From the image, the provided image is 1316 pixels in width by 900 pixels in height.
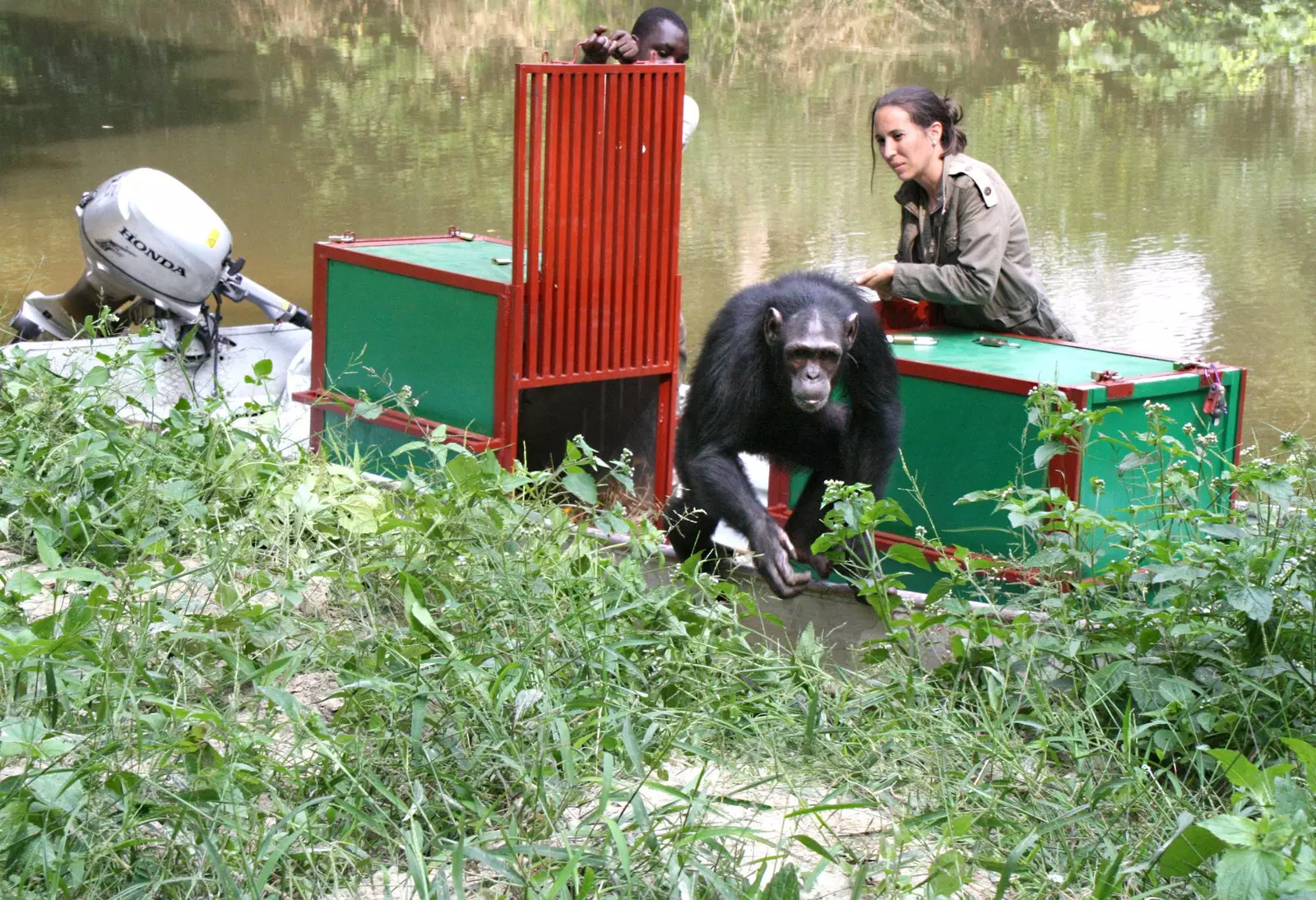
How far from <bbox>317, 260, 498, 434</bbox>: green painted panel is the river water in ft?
7.54

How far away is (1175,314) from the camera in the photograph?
27.8 feet

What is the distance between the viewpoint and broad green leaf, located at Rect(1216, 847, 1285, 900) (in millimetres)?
2025

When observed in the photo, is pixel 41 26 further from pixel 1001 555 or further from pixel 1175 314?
pixel 1001 555

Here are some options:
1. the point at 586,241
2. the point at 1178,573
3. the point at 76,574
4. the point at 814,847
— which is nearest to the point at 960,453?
the point at 1178,573

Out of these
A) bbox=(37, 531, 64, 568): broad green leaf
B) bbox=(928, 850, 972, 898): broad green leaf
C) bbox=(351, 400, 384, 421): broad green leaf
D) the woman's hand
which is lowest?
bbox=(928, 850, 972, 898): broad green leaf

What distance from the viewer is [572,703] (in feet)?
9.00

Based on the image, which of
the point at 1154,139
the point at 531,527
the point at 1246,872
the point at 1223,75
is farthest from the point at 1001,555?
the point at 1223,75

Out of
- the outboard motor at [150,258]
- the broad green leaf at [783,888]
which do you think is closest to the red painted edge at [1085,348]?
the broad green leaf at [783,888]

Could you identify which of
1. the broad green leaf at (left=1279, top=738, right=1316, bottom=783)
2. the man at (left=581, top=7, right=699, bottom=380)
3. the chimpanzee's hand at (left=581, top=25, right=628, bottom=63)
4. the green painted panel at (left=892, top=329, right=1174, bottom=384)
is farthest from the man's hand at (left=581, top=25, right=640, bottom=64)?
the broad green leaf at (left=1279, top=738, right=1316, bottom=783)

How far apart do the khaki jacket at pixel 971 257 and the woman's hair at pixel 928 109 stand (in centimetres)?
5

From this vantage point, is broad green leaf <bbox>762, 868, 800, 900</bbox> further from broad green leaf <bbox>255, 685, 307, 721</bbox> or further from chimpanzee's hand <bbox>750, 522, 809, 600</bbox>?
chimpanzee's hand <bbox>750, 522, 809, 600</bbox>

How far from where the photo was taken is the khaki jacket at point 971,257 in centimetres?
443

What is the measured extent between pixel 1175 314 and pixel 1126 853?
258 inches

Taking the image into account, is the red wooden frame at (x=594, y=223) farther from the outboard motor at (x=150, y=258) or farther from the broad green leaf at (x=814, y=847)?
the broad green leaf at (x=814, y=847)
